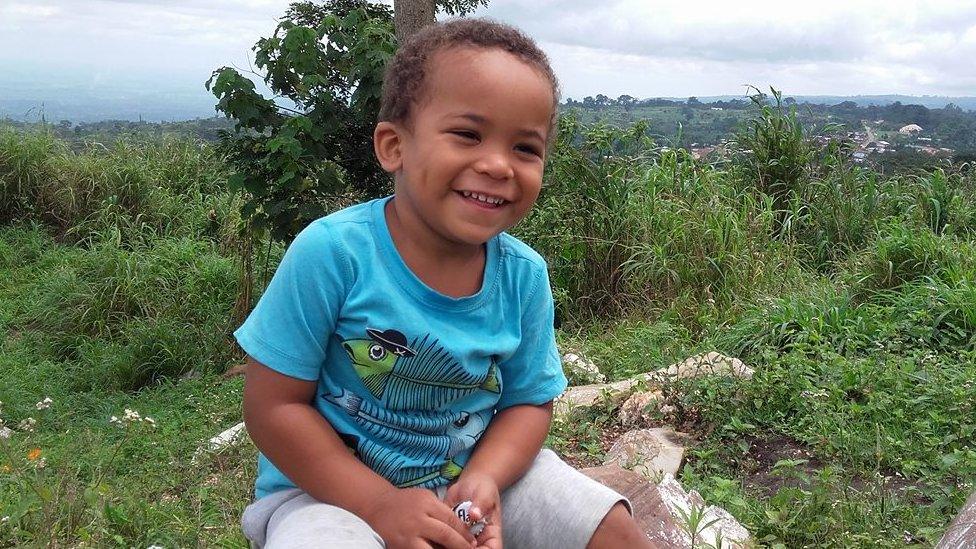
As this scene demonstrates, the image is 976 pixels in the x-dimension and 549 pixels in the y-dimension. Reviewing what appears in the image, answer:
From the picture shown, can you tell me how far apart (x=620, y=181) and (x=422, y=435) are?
4964mm

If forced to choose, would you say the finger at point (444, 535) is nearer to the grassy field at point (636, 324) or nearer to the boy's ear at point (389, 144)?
the boy's ear at point (389, 144)

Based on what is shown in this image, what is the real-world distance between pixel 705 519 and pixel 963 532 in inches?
33.2

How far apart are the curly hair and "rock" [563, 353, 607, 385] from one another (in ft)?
9.40

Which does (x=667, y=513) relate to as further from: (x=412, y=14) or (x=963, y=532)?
(x=412, y=14)

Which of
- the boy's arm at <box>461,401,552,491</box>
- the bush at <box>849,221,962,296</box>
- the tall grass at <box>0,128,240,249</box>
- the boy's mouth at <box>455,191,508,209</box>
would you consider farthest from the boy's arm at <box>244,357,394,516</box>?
the tall grass at <box>0,128,240,249</box>

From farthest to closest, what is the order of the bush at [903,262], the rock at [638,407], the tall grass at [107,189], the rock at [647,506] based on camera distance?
the tall grass at [107,189]
the bush at [903,262]
the rock at [638,407]
the rock at [647,506]

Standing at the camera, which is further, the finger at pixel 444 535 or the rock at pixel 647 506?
the rock at pixel 647 506

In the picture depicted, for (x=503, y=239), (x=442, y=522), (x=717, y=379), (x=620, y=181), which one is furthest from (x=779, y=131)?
(x=442, y=522)

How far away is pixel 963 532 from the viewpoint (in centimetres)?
184

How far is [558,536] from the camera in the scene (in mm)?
1700

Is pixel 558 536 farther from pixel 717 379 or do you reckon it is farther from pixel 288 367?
pixel 717 379

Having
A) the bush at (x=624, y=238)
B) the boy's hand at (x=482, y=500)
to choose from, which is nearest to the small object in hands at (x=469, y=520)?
the boy's hand at (x=482, y=500)

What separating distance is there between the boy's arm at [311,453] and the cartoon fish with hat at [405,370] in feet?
0.36

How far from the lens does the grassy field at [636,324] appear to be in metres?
2.88
